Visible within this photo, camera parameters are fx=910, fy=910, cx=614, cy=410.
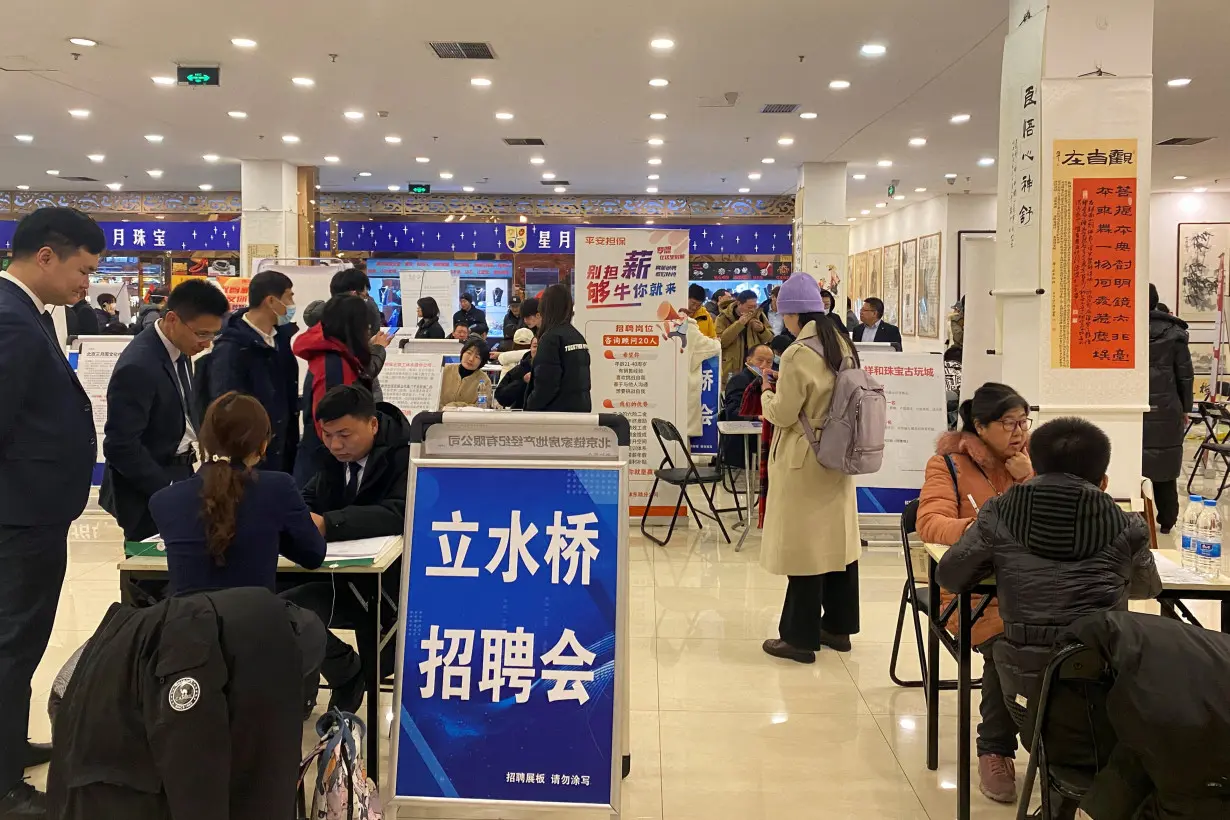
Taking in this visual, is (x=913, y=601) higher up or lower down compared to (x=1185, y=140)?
lower down

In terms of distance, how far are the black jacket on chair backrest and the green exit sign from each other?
289 inches

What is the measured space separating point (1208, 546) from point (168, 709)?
2637mm

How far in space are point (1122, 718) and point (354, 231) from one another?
50.1ft

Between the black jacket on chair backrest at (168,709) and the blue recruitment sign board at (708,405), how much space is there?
5.26 m

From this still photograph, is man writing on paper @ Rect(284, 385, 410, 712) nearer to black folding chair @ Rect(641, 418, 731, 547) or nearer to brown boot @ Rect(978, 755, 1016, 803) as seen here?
brown boot @ Rect(978, 755, 1016, 803)

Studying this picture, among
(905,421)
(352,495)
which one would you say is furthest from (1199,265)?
(352,495)

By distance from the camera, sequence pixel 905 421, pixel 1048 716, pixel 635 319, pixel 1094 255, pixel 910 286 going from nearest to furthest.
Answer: pixel 1048 716 < pixel 1094 255 < pixel 905 421 < pixel 635 319 < pixel 910 286

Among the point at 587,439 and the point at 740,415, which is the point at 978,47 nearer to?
the point at 740,415

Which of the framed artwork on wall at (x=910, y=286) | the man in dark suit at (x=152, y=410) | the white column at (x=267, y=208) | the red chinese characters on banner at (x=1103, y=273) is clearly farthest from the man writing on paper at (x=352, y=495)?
the framed artwork on wall at (x=910, y=286)

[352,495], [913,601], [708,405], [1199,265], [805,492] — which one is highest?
[1199,265]

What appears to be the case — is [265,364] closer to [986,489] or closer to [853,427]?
[853,427]

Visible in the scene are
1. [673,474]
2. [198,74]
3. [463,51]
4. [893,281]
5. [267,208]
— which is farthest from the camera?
[893,281]

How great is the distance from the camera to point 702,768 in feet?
9.50

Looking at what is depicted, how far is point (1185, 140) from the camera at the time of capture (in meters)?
10.8
